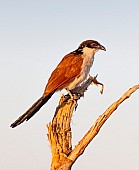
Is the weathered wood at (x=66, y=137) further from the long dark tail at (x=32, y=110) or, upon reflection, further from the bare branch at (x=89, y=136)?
the long dark tail at (x=32, y=110)

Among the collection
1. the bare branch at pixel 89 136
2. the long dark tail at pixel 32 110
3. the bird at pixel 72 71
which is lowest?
the bare branch at pixel 89 136

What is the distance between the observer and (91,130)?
226 inches

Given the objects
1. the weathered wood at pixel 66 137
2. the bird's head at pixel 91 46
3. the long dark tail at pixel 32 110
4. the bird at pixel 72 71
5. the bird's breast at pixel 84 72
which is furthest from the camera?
the bird's head at pixel 91 46

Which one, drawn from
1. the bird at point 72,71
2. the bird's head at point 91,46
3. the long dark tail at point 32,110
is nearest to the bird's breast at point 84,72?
the bird at point 72,71

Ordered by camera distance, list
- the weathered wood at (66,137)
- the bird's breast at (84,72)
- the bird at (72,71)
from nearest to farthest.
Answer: the weathered wood at (66,137) < the bird at (72,71) < the bird's breast at (84,72)

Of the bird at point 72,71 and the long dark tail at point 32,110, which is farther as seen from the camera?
the bird at point 72,71

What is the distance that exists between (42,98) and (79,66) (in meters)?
0.97

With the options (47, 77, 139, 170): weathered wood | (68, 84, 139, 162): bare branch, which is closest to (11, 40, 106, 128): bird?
(47, 77, 139, 170): weathered wood

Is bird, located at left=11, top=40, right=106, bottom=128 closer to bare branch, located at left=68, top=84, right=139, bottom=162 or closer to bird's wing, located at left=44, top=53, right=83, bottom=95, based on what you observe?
bird's wing, located at left=44, top=53, right=83, bottom=95

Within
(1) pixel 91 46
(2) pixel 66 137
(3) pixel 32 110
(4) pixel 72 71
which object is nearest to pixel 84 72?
(4) pixel 72 71

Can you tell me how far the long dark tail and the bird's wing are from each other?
12 centimetres

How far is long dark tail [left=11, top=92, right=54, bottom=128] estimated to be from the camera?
6.40 meters

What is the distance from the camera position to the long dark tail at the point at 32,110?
6395 millimetres

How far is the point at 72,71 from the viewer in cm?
705
